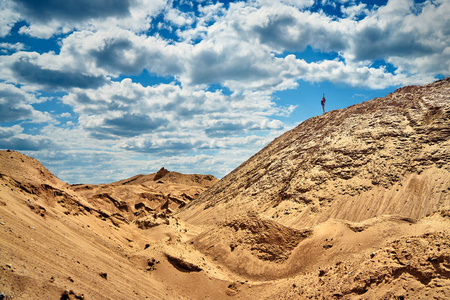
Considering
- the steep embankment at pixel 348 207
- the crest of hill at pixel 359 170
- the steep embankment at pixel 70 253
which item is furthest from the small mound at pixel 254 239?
the crest of hill at pixel 359 170

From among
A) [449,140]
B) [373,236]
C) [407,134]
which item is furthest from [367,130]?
[373,236]

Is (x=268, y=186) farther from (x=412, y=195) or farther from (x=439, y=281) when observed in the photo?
(x=439, y=281)

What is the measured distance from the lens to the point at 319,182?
19.6 m

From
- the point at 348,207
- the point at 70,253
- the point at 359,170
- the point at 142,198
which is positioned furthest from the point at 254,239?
the point at 142,198

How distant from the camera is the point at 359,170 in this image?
1906 cm

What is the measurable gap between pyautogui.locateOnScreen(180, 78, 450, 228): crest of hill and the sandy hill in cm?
9

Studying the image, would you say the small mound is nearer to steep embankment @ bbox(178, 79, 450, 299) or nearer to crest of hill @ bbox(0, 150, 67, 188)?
steep embankment @ bbox(178, 79, 450, 299)

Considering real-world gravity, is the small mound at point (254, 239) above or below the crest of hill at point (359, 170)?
below

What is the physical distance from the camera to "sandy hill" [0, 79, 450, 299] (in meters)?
6.36

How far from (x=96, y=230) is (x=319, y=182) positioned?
13.6m

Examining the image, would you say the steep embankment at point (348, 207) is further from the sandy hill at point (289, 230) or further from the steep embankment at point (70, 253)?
the steep embankment at point (70, 253)

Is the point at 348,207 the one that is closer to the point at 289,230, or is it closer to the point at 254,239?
the point at 289,230

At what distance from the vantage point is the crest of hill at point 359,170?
54.3ft

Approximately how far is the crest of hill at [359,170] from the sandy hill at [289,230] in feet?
0.30
